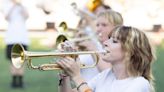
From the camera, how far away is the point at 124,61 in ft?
15.7

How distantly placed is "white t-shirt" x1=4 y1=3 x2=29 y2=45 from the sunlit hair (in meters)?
6.70

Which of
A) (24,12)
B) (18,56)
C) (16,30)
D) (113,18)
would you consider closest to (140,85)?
(18,56)

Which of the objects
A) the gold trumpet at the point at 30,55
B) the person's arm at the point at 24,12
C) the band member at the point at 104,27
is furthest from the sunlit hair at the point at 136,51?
the person's arm at the point at 24,12

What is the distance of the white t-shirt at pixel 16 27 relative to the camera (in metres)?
11.4

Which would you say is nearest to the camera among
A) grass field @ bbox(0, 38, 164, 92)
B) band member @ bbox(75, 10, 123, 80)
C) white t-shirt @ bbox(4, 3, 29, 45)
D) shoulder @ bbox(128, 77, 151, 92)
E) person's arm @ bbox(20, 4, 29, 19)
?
shoulder @ bbox(128, 77, 151, 92)

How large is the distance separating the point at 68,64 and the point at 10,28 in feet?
23.2

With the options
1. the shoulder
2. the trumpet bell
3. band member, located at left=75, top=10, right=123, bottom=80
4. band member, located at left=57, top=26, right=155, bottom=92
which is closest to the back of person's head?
band member, located at left=75, top=10, right=123, bottom=80

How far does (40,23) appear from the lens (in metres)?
12.9

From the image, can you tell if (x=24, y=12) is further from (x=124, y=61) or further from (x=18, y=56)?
(x=124, y=61)

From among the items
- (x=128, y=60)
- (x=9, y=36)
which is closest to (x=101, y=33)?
(x=128, y=60)

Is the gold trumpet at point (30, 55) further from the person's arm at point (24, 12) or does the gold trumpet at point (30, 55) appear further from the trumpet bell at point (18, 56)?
the person's arm at point (24, 12)

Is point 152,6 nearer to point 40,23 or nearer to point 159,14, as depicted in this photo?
point 159,14

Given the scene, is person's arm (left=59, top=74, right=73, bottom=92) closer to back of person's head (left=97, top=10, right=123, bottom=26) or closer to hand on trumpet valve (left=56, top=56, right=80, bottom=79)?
hand on trumpet valve (left=56, top=56, right=80, bottom=79)

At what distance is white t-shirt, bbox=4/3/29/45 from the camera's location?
11430 mm
